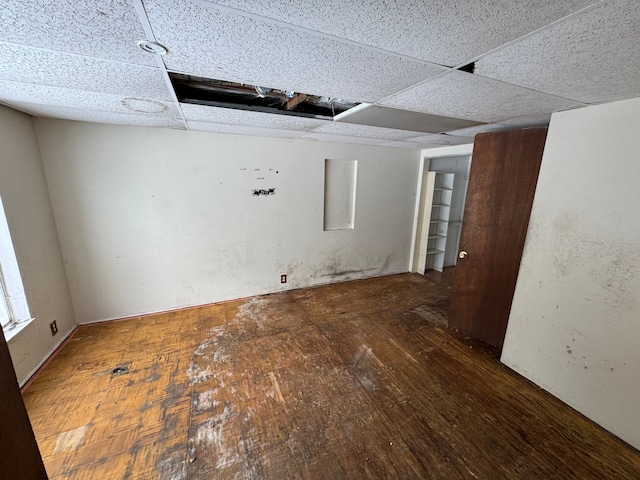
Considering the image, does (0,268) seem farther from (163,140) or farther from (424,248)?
(424,248)

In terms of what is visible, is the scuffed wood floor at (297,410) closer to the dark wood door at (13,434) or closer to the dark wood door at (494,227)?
the dark wood door at (494,227)

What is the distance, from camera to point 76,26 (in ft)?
3.18

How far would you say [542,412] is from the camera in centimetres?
189

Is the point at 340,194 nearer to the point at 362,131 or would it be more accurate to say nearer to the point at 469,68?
the point at 362,131

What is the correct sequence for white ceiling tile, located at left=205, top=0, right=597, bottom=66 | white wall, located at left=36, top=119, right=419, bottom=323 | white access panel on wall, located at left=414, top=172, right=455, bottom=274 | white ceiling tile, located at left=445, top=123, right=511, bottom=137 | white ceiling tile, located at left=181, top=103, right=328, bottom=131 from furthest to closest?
white access panel on wall, located at left=414, top=172, right=455, bottom=274
white wall, located at left=36, top=119, right=419, bottom=323
white ceiling tile, located at left=445, top=123, right=511, bottom=137
white ceiling tile, located at left=181, top=103, right=328, bottom=131
white ceiling tile, located at left=205, top=0, right=597, bottom=66

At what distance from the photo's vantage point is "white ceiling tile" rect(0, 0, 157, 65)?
0.85 meters

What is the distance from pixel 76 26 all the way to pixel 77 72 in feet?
1.86

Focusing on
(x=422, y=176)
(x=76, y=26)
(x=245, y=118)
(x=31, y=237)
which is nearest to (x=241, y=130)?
(x=245, y=118)

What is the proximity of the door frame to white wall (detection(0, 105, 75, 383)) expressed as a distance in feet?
15.8

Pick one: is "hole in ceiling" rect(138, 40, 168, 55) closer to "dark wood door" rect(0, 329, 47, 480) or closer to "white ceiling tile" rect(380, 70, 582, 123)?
"dark wood door" rect(0, 329, 47, 480)

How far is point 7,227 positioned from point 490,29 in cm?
331

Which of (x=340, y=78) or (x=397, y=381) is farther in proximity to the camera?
(x=397, y=381)

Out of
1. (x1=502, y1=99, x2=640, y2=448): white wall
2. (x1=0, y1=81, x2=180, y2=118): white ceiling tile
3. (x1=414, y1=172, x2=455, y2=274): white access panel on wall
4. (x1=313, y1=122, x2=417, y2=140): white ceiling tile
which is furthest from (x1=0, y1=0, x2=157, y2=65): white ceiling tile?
(x1=414, y1=172, x2=455, y2=274): white access panel on wall

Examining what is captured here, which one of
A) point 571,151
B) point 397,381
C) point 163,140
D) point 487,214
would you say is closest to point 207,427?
point 397,381
